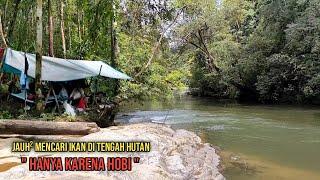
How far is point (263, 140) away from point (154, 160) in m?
6.85

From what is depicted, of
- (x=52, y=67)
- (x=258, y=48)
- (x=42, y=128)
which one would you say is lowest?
(x=42, y=128)

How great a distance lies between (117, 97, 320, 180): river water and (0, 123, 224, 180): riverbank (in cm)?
55

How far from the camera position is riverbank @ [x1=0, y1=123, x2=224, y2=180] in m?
5.52

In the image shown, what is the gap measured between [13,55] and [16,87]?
1936 millimetres

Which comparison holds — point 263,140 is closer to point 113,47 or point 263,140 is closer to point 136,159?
point 113,47

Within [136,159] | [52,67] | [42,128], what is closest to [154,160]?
[136,159]

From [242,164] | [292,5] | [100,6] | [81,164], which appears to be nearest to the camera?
[81,164]

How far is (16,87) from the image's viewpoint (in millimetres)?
12859

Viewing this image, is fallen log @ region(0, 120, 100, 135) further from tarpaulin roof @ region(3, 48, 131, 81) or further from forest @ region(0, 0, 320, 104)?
forest @ region(0, 0, 320, 104)

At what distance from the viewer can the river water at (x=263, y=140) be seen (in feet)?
30.1

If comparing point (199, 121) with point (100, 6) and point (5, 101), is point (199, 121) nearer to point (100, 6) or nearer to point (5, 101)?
point (100, 6)

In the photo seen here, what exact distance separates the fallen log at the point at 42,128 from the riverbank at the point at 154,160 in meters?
0.24

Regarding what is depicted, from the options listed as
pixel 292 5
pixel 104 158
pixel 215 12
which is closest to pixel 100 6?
pixel 104 158

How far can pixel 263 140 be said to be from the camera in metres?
13.0
